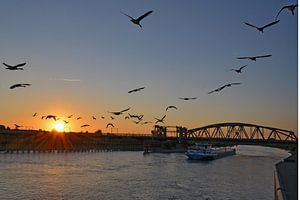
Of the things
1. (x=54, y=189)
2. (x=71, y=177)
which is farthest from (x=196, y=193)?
(x=71, y=177)

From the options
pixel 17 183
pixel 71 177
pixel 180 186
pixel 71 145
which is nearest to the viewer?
pixel 17 183

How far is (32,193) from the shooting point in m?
32.8

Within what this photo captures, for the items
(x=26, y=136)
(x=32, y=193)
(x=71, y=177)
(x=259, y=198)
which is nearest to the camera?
(x=32, y=193)

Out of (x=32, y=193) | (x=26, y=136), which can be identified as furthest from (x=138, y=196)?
(x=26, y=136)

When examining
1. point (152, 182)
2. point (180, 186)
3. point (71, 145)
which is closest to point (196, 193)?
point (180, 186)

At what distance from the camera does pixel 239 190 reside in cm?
3897

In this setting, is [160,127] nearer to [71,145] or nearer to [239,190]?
[71,145]

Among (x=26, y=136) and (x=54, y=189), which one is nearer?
(x=54, y=189)

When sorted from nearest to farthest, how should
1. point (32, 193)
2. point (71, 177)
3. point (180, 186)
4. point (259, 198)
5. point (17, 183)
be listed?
1. point (32, 193)
2. point (259, 198)
3. point (17, 183)
4. point (180, 186)
5. point (71, 177)

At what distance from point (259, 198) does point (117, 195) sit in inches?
452

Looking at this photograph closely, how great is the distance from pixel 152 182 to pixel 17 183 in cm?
1299

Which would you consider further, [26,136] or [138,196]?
[26,136]

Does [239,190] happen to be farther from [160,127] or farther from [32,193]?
[160,127]

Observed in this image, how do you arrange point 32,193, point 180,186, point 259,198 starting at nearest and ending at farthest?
point 32,193
point 259,198
point 180,186
